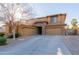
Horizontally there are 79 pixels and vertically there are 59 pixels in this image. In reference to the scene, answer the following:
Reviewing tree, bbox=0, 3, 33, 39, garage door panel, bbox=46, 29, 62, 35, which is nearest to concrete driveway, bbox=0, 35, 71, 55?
garage door panel, bbox=46, 29, 62, 35

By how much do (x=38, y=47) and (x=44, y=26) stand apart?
0.66 meters

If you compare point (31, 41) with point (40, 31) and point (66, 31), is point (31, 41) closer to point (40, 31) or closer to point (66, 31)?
point (40, 31)

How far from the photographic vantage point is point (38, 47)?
19.7 ft

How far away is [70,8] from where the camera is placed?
6012mm

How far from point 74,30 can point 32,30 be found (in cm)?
129

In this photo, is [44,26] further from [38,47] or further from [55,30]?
[38,47]

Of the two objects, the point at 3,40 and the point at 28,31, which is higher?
the point at 28,31

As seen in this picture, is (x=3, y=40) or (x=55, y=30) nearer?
(x=3, y=40)

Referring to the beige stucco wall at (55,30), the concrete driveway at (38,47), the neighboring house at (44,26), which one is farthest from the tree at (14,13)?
the beige stucco wall at (55,30)

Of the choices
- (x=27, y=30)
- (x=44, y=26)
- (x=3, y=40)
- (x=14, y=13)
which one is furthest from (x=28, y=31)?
(x=3, y=40)

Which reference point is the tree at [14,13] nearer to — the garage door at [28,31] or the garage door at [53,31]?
the garage door at [28,31]

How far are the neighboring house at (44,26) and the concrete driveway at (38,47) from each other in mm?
159

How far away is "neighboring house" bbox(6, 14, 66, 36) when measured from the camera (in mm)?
6012

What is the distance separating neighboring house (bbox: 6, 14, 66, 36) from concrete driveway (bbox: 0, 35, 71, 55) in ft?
0.52
